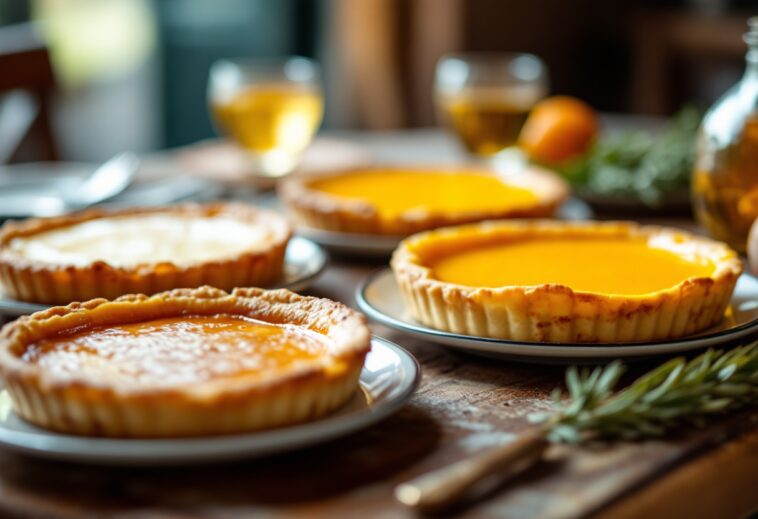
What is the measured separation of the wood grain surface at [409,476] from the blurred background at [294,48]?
427 cm

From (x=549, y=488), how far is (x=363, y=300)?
23.8 inches

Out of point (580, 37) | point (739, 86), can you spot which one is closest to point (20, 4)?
point (580, 37)

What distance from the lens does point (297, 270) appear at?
1846 mm

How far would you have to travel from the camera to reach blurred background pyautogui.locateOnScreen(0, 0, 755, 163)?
529cm

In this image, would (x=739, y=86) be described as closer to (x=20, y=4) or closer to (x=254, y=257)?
(x=254, y=257)

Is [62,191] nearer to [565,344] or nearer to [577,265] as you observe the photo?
[577,265]

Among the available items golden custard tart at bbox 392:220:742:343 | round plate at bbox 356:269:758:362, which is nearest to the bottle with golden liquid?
golden custard tart at bbox 392:220:742:343

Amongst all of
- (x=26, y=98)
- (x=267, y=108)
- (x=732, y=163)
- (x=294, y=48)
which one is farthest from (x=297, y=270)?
(x=294, y=48)

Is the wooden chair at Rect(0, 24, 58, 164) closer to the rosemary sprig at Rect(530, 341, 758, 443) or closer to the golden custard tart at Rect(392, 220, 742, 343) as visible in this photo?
the golden custard tart at Rect(392, 220, 742, 343)

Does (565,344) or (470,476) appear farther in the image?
(565,344)

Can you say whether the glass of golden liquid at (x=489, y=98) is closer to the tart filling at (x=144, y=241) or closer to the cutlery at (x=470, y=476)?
the tart filling at (x=144, y=241)

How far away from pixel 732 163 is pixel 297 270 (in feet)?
2.72

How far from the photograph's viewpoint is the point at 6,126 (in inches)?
136

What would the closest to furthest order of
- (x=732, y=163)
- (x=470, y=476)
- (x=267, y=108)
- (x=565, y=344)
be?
(x=470, y=476) < (x=565, y=344) < (x=732, y=163) < (x=267, y=108)
